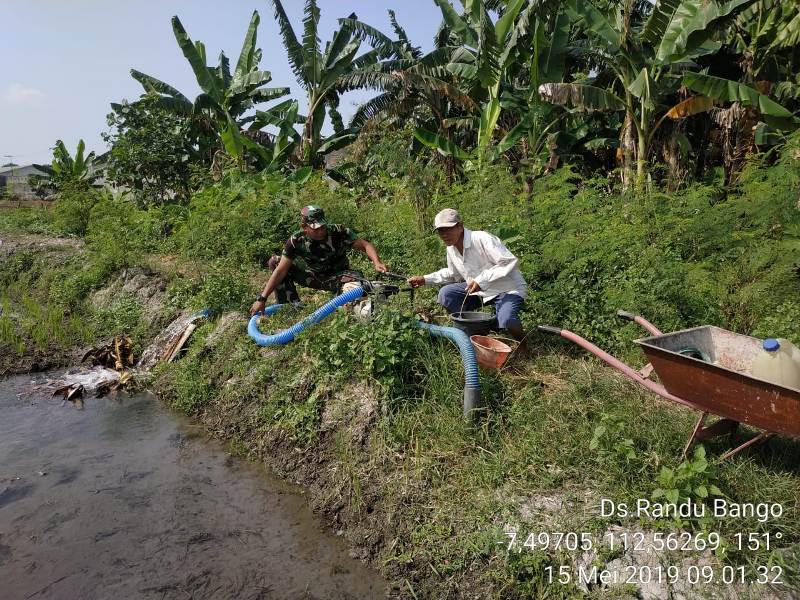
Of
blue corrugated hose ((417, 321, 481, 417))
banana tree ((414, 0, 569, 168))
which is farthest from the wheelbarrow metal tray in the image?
banana tree ((414, 0, 569, 168))

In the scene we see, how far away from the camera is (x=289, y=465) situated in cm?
470

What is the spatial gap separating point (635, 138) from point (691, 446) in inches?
360

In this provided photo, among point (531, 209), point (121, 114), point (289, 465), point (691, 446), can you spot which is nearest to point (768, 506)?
point (691, 446)

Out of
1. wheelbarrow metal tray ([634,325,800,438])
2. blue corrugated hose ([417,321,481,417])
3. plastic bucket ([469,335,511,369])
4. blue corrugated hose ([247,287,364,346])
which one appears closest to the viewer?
wheelbarrow metal tray ([634,325,800,438])

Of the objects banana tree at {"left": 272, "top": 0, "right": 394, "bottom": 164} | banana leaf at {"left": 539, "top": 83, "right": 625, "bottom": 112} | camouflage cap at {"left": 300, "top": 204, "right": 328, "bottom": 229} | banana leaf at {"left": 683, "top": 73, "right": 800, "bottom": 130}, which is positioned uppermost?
banana tree at {"left": 272, "top": 0, "right": 394, "bottom": 164}

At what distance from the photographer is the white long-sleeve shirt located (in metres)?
4.85

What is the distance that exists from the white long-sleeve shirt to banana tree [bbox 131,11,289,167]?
1045 centimetres

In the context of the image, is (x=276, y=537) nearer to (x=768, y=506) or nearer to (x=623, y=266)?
(x=768, y=506)

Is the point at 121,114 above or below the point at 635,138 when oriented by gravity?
above

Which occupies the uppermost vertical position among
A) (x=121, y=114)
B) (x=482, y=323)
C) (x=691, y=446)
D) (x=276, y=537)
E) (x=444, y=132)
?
(x=121, y=114)

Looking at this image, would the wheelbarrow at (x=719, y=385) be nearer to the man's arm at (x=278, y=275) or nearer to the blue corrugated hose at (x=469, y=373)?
the blue corrugated hose at (x=469, y=373)

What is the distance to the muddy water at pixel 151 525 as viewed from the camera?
3479mm

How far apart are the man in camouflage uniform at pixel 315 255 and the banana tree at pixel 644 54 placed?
447 cm

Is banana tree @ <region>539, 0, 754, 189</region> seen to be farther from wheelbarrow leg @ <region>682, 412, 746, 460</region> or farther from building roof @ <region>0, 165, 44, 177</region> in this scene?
building roof @ <region>0, 165, 44, 177</region>
